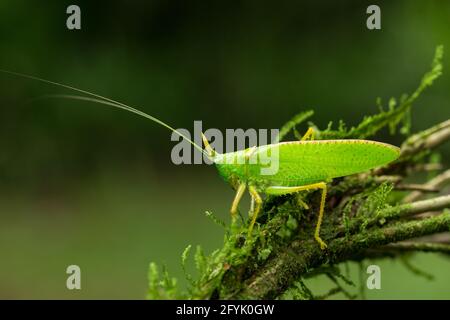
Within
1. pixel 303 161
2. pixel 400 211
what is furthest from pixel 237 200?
pixel 400 211

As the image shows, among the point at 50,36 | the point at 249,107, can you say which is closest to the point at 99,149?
the point at 50,36

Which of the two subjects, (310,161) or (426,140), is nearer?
(310,161)

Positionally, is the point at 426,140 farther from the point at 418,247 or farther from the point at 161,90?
the point at 161,90

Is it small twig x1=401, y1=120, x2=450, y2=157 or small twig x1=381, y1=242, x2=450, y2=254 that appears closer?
small twig x1=381, y1=242, x2=450, y2=254

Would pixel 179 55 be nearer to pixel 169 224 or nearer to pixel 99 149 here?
pixel 99 149

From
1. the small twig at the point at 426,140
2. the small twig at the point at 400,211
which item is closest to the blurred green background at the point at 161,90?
the small twig at the point at 426,140

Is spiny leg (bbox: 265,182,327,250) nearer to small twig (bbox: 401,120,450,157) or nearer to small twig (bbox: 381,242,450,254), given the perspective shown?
small twig (bbox: 381,242,450,254)

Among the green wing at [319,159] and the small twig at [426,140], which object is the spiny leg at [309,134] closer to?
the green wing at [319,159]

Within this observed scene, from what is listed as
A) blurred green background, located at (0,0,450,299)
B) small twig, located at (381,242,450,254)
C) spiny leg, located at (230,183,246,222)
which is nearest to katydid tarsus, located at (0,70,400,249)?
spiny leg, located at (230,183,246,222)
